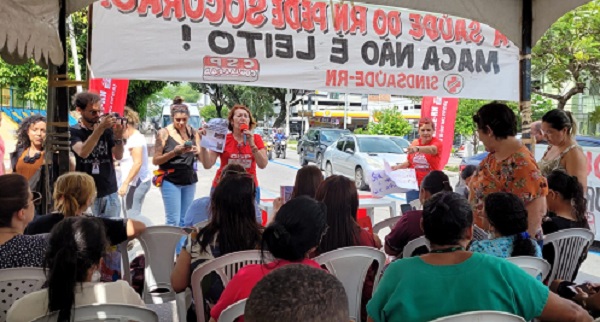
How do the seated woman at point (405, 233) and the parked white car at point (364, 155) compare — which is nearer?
the seated woman at point (405, 233)

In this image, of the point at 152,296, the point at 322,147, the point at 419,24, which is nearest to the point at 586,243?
the point at 419,24

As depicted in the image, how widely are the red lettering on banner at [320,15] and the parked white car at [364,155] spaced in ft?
29.4

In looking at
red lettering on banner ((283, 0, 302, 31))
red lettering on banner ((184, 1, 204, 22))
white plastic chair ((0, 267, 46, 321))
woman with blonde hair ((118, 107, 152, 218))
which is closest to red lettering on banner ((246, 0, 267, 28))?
red lettering on banner ((283, 0, 302, 31))

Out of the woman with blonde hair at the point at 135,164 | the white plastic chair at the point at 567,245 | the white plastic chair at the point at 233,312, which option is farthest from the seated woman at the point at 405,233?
the woman with blonde hair at the point at 135,164

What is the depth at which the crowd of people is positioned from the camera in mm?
1810

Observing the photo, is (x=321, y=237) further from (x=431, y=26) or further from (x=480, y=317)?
(x=431, y=26)

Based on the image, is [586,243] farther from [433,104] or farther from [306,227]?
[433,104]

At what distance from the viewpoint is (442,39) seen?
15.7ft

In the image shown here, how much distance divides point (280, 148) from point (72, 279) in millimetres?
25064

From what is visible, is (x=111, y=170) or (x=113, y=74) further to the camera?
(x=111, y=170)

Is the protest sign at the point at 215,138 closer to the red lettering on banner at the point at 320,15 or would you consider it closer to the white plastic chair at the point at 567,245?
the red lettering on banner at the point at 320,15

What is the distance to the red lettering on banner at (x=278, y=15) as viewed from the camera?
4.21 meters

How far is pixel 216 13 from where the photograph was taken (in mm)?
4008

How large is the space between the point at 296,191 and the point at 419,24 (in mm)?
2131
